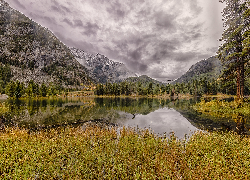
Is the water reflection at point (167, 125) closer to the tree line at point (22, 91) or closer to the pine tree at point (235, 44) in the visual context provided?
the pine tree at point (235, 44)

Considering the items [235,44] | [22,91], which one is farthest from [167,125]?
[22,91]

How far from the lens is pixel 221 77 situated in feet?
108

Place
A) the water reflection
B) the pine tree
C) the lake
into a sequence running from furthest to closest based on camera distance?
the pine tree, the lake, the water reflection

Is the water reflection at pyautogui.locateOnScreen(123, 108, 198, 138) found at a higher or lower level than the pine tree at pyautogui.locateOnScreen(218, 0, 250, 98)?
lower

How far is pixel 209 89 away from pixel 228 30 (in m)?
171

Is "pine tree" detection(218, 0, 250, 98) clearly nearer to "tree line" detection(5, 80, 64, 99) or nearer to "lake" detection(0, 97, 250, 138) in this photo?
"lake" detection(0, 97, 250, 138)

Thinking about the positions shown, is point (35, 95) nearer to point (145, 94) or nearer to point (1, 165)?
point (145, 94)

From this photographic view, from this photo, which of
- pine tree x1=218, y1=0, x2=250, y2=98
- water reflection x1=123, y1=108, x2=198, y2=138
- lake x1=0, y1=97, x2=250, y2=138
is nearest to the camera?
water reflection x1=123, y1=108, x2=198, y2=138

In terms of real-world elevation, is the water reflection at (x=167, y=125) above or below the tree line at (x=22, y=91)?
below

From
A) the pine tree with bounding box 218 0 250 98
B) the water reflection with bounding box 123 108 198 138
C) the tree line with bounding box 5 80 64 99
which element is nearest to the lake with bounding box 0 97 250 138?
the water reflection with bounding box 123 108 198 138

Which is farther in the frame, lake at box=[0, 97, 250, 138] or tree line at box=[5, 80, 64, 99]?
tree line at box=[5, 80, 64, 99]

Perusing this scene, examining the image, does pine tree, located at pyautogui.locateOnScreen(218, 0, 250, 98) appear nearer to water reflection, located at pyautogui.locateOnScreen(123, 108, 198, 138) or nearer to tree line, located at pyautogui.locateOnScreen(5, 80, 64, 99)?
water reflection, located at pyautogui.locateOnScreen(123, 108, 198, 138)

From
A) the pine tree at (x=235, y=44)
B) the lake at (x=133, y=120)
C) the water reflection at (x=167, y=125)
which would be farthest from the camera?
the pine tree at (x=235, y=44)

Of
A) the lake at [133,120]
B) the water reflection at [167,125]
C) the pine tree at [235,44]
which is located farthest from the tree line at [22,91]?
the pine tree at [235,44]
